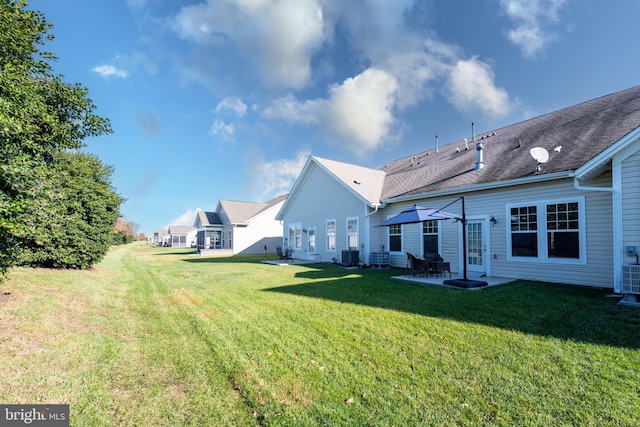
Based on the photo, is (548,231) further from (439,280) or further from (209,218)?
(209,218)

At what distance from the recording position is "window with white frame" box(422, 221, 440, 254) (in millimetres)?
11961

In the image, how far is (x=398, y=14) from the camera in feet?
41.5

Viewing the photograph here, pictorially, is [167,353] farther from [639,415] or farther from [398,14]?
[398,14]

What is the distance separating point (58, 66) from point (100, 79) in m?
4.03

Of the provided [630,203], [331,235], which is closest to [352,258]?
[331,235]

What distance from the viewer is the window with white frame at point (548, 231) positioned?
827 cm

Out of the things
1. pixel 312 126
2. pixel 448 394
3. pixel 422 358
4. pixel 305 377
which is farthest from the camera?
pixel 312 126

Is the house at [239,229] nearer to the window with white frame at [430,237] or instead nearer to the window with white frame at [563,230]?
the window with white frame at [430,237]

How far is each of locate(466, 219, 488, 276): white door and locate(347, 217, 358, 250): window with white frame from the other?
560 cm

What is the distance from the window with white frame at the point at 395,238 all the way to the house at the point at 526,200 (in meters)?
0.05

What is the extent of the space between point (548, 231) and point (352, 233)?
8440 mm

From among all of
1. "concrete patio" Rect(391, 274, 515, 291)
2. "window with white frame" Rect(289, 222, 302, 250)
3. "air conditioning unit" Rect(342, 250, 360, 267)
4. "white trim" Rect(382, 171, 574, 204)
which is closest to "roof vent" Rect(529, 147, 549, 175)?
"white trim" Rect(382, 171, 574, 204)

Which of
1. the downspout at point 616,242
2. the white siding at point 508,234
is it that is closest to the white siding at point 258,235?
the white siding at point 508,234

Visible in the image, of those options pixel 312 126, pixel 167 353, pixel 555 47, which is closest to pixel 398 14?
pixel 555 47
